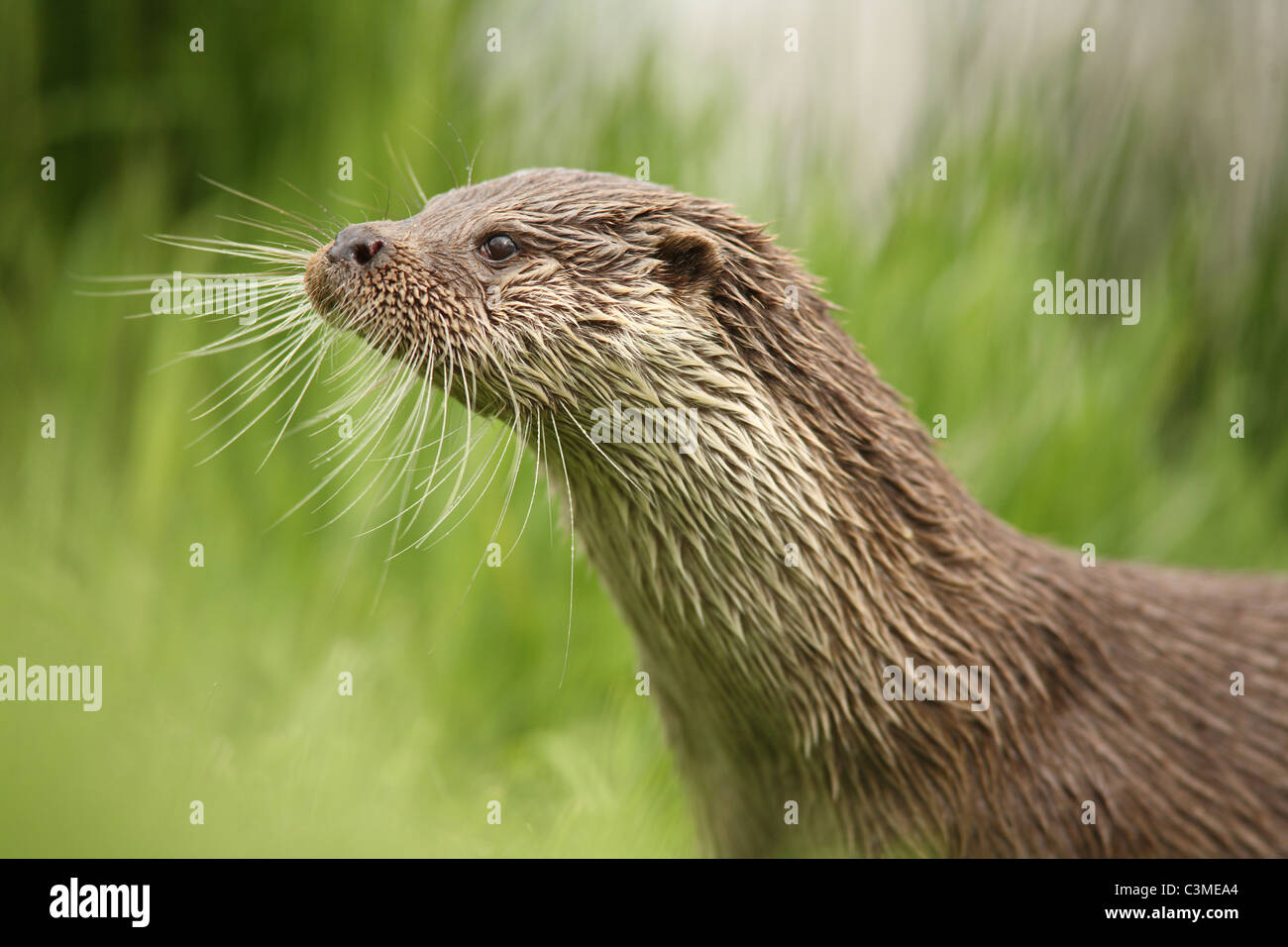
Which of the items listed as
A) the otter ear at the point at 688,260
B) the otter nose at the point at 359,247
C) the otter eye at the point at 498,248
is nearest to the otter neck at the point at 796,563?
the otter ear at the point at 688,260

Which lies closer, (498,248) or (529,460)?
(498,248)

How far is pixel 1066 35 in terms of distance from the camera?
173 inches

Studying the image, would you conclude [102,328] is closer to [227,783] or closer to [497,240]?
[497,240]

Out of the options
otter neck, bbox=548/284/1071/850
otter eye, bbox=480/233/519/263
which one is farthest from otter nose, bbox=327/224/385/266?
otter neck, bbox=548/284/1071/850

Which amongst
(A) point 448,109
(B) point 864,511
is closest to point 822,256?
(A) point 448,109

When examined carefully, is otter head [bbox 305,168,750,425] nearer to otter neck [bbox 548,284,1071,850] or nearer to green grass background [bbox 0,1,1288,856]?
otter neck [bbox 548,284,1071,850]

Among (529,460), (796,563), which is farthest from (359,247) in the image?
(529,460)

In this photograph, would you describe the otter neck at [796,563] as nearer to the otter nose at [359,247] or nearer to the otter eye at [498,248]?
the otter eye at [498,248]

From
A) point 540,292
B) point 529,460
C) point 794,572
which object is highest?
point 540,292

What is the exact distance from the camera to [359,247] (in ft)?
6.76

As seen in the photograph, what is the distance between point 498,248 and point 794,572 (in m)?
0.71

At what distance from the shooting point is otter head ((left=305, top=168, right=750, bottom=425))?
6.63 feet

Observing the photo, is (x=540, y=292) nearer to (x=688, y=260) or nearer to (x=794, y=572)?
(x=688, y=260)

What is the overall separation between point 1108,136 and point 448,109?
2.30 metres
